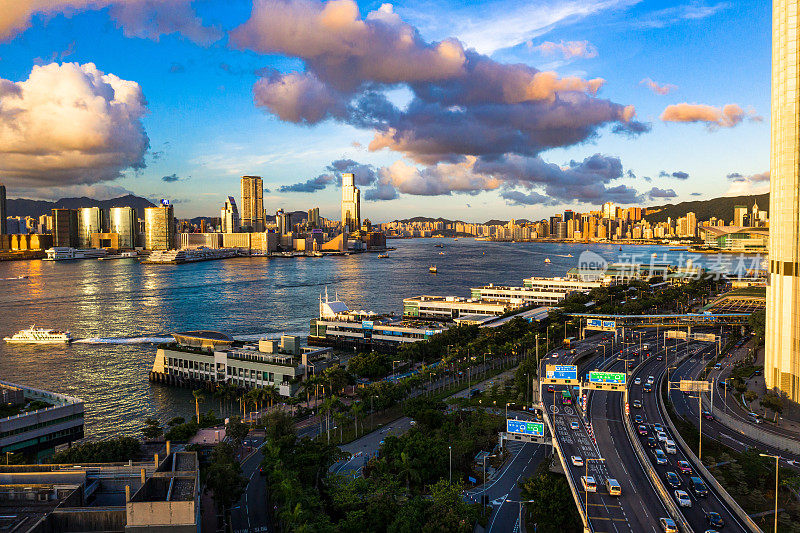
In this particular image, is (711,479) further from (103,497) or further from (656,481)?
(103,497)

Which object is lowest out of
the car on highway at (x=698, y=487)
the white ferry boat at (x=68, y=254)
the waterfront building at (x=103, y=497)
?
the car on highway at (x=698, y=487)

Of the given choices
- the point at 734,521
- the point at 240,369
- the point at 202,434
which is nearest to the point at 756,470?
the point at 734,521

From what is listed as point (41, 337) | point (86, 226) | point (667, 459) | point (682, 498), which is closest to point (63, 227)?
point (86, 226)

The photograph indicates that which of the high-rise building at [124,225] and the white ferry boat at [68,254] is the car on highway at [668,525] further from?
the high-rise building at [124,225]

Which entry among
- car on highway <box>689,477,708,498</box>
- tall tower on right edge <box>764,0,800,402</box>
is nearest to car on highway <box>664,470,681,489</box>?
car on highway <box>689,477,708,498</box>

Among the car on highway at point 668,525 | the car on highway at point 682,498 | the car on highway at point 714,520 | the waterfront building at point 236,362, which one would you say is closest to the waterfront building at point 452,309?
the waterfront building at point 236,362

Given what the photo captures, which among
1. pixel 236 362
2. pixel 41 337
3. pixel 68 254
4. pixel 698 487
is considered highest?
pixel 68 254
